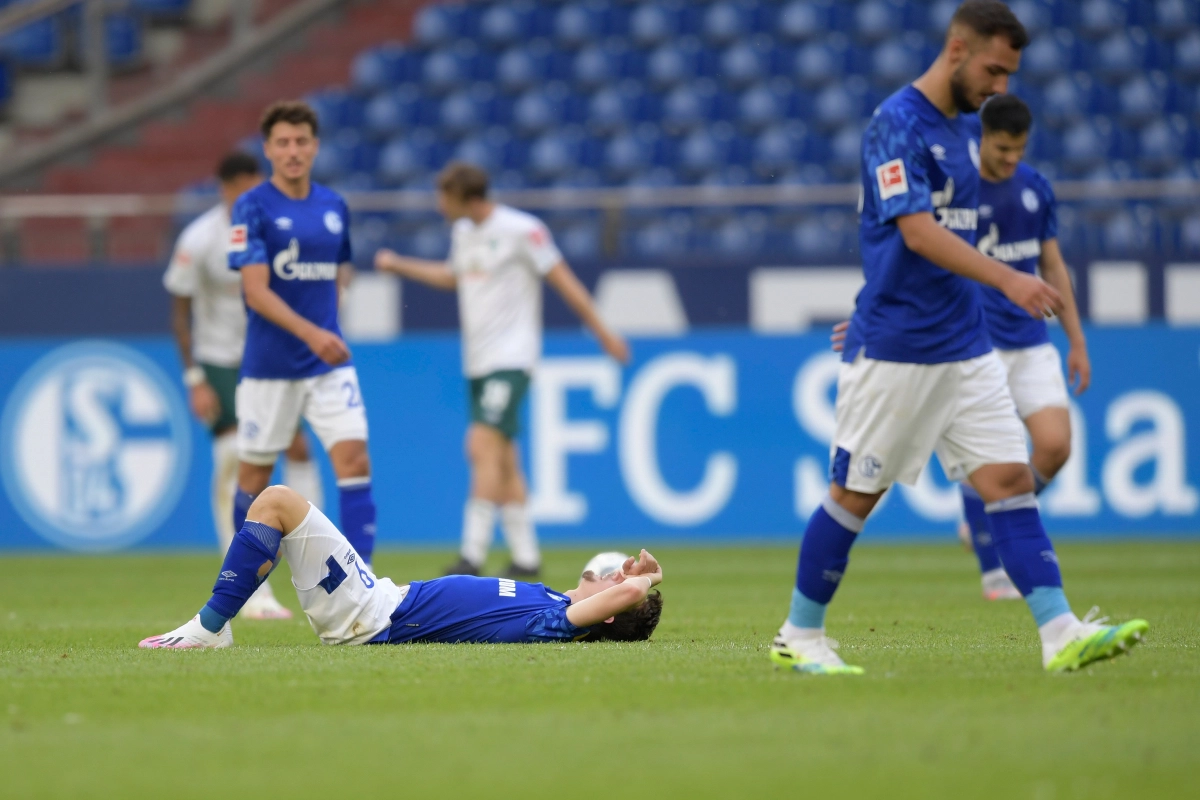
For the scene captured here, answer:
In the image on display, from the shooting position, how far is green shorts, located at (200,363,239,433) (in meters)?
9.91

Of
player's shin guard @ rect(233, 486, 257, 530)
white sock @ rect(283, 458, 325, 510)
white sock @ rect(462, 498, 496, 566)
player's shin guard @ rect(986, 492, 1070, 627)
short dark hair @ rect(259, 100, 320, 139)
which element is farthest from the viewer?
white sock @ rect(462, 498, 496, 566)

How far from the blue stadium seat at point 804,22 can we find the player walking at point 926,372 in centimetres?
1224

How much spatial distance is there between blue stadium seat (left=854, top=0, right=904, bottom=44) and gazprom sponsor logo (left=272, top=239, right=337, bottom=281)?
10.6m

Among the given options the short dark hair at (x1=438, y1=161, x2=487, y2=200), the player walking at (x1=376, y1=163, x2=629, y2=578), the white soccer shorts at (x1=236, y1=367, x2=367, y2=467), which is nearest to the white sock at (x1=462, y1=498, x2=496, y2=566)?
the player walking at (x1=376, y1=163, x2=629, y2=578)

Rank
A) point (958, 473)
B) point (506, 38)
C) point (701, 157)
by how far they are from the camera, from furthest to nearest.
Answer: point (506, 38)
point (701, 157)
point (958, 473)

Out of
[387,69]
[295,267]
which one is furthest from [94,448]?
[387,69]

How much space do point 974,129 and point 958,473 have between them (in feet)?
3.65

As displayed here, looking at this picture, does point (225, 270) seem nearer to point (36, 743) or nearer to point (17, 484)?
point (17, 484)

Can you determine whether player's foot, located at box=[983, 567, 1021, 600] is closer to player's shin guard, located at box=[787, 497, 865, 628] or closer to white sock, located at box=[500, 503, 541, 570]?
white sock, located at box=[500, 503, 541, 570]

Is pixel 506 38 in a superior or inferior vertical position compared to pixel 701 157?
superior

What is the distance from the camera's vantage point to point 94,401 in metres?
12.7

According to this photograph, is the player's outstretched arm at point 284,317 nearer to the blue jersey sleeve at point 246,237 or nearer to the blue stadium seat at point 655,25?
the blue jersey sleeve at point 246,237

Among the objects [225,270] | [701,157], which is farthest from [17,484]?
[701,157]

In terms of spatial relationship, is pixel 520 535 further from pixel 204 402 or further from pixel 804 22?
pixel 804 22
